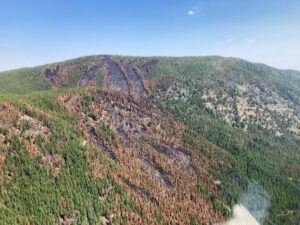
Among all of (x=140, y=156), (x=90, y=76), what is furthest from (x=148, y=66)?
(x=140, y=156)

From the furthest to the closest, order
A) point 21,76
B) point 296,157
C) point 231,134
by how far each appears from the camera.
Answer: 1. point 21,76
2. point 231,134
3. point 296,157

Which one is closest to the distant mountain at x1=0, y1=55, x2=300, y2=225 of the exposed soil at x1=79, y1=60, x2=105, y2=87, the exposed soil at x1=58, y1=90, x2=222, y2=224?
the exposed soil at x1=58, y1=90, x2=222, y2=224

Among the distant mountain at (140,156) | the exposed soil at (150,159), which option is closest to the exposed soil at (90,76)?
the distant mountain at (140,156)

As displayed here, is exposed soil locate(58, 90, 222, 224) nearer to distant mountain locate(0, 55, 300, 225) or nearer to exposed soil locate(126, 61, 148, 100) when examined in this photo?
distant mountain locate(0, 55, 300, 225)

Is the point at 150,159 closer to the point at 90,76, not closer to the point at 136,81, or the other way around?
the point at 136,81

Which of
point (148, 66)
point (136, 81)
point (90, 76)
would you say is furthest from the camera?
point (148, 66)

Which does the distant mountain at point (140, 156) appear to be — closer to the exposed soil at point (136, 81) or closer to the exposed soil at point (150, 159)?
the exposed soil at point (150, 159)

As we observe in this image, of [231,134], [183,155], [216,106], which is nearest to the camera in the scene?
[183,155]

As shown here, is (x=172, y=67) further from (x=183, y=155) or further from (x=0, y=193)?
(x=0, y=193)

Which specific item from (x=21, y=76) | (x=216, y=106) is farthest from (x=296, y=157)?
(x=21, y=76)
